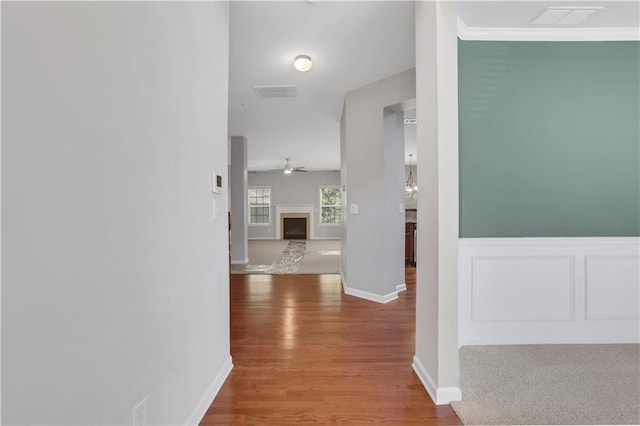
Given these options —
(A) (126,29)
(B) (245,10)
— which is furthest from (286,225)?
(A) (126,29)

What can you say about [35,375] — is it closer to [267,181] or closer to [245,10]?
[245,10]

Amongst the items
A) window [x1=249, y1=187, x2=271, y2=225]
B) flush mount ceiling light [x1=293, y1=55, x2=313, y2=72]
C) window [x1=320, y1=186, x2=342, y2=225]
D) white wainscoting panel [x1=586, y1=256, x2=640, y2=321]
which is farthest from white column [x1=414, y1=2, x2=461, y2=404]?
window [x1=249, y1=187, x2=271, y2=225]

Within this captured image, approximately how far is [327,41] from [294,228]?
27.3ft

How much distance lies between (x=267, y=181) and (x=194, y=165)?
9.25 metres

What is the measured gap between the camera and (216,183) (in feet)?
5.70

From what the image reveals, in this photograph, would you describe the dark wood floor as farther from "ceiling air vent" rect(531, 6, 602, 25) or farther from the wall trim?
"ceiling air vent" rect(531, 6, 602, 25)

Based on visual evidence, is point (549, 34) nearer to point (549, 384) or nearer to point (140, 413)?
point (549, 384)

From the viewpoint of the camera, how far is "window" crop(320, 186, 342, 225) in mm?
10555

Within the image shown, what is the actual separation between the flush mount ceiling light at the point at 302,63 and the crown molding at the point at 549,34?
4.47 ft

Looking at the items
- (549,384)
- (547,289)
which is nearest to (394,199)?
(547,289)

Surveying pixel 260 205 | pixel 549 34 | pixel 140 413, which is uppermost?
pixel 549 34

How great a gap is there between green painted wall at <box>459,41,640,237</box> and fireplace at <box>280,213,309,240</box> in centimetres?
836

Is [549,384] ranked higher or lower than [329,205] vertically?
lower

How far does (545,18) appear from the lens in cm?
218
